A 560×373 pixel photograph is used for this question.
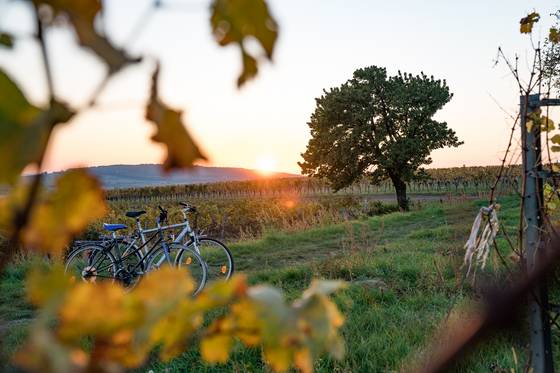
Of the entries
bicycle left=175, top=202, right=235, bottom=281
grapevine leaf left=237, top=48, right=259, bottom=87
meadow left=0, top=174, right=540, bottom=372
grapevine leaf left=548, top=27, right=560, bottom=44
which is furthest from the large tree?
grapevine leaf left=237, top=48, right=259, bottom=87

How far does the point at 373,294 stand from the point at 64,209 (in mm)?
5330

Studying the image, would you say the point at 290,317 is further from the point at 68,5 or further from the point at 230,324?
the point at 68,5

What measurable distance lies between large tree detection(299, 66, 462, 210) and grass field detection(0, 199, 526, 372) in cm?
1117

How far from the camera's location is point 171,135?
43 cm

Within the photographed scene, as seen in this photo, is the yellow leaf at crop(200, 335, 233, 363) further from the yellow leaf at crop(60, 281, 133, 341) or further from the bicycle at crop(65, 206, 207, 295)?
the bicycle at crop(65, 206, 207, 295)

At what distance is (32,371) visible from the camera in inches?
12.3

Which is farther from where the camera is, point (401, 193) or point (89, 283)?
point (401, 193)

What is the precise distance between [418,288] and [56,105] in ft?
19.4

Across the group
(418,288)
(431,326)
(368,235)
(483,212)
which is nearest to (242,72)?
(483,212)

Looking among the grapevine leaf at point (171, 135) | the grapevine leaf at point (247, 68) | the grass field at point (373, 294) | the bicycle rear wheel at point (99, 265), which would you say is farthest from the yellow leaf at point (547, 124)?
the bicycle rear wheel at point (99, 265)

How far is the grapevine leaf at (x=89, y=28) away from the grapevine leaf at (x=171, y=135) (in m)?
0.06

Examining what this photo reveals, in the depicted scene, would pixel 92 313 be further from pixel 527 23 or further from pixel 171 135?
pixel 527 23

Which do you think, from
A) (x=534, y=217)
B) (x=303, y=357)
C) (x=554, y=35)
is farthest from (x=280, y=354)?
(x=554, y=35)

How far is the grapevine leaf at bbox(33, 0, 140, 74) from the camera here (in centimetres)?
37
